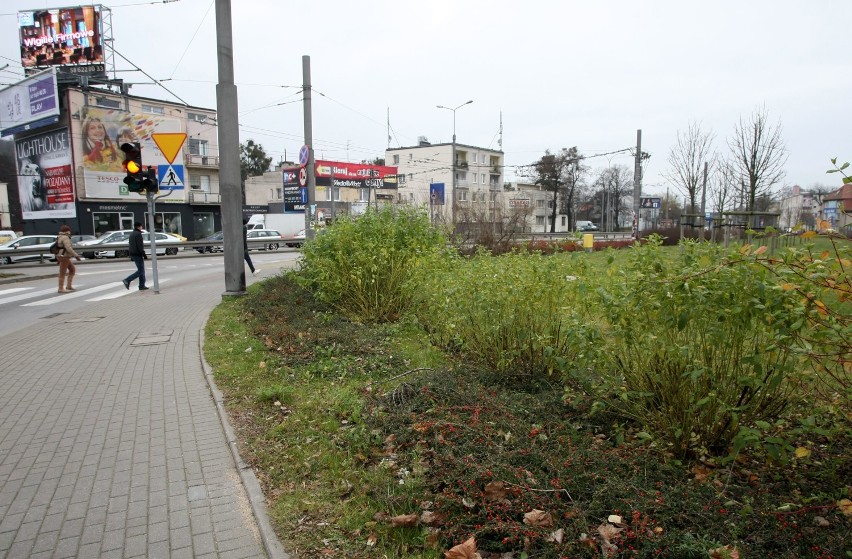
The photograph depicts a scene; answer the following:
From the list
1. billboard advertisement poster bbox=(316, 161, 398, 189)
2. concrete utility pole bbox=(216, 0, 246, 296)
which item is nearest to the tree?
billboard advertisement poster bbox=(316, 161, 398, 189)

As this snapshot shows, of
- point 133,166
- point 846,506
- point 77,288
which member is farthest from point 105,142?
point 846,506

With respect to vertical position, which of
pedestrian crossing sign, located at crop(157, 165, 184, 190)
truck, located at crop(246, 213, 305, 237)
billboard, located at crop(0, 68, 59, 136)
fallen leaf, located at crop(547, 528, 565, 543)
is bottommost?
fallen leaf, located at crop(547, 528, 565, 543)

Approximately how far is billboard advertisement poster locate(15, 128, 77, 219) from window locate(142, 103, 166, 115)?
7.19m

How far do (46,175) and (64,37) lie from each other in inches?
405

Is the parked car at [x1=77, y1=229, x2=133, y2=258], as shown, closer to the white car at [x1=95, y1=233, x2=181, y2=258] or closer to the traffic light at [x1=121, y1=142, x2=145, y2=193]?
the white car at [x1=95, y1=233, x2=181, y2=258]

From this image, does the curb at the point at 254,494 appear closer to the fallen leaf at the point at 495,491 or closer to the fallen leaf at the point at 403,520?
the fallen leaf at the point at 403,520

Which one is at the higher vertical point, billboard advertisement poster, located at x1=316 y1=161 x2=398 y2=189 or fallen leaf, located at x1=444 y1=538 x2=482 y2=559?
billboard advertisement poster, located at x1=316 y1=161 x2=398 y2=189

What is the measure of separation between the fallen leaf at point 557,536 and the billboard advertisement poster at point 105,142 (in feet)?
146

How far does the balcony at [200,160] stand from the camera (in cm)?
5056

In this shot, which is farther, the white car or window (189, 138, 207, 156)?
window (189, 138, 207, 156)

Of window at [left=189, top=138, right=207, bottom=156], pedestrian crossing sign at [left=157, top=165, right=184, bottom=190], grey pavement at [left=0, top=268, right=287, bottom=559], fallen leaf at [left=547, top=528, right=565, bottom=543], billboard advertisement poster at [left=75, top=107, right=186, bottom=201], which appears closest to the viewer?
fallen leaf at [left=547, top=528, right=565, bottom=543]

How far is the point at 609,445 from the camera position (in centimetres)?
390

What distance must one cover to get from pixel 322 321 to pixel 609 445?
554cm

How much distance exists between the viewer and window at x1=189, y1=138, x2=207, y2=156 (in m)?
51.2
